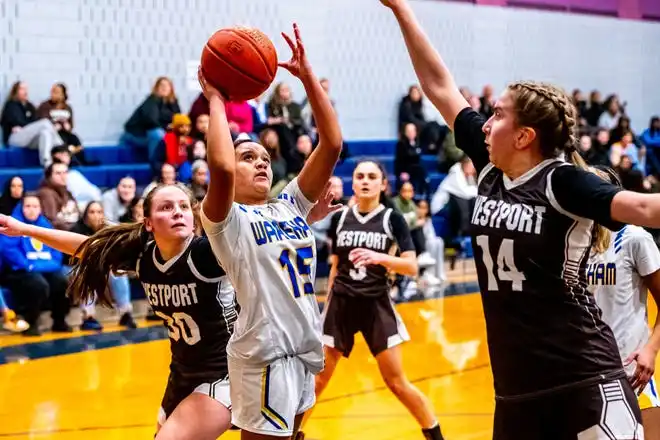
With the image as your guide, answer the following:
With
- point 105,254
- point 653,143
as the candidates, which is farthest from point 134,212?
point 653,143

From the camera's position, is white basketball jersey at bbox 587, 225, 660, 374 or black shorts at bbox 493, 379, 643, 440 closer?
black shorts at bbox 493, 379, 643, 440

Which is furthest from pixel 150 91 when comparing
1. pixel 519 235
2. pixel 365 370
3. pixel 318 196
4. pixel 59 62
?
pixel 519 235

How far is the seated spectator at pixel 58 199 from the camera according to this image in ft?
36.3

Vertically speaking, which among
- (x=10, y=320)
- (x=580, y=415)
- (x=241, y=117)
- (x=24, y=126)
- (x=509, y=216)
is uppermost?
(x=509, y=216)

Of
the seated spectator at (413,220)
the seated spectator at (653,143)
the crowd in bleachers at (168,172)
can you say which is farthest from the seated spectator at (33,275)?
the seated spectator at (653,143)

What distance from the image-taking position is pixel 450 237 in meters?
15.6

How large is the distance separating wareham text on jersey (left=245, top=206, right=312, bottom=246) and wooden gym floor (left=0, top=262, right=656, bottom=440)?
10.0 feet

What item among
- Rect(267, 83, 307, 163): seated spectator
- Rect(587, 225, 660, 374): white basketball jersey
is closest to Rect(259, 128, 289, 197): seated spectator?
Rect(267, 83, 307, 163): seated spectator

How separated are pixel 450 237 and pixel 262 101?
11.2 ft

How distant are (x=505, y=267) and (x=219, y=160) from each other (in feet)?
3.49

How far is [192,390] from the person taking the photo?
185 inches

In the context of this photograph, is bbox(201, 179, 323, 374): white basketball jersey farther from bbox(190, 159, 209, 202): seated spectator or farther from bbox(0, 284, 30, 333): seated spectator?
bbox(190, 159, 209, 202): seated spectator

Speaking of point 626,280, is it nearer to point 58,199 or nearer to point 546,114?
point 546,114

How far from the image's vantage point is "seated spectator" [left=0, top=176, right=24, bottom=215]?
36.0 feet
